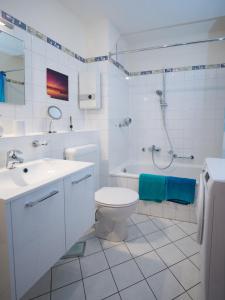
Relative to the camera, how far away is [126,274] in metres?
1.51

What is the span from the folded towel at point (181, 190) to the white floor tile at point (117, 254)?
83cm

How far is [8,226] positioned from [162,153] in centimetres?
278

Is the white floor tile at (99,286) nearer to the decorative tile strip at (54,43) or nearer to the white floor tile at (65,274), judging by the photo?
the white floor tile at (65,274)

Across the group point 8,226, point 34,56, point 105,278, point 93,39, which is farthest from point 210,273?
point 93,39

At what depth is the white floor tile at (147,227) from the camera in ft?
6.91

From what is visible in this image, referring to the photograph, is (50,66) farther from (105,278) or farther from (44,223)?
(105,278)

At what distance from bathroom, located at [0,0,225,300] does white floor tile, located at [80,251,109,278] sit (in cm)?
1

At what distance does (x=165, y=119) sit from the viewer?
3.17 m

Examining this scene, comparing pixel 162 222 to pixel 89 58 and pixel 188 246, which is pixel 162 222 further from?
pixel 89 58

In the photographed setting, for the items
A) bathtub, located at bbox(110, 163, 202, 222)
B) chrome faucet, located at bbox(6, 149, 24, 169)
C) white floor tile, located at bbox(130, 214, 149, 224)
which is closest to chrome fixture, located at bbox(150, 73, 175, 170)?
bathtub, located at bbox(110, 163, 202, 222)

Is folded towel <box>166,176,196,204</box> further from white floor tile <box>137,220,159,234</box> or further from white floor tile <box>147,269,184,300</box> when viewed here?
white floor tile <box>147,269,184,300</box>

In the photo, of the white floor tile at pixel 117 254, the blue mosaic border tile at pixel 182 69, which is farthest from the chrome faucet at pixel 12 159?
the blue mosaic border tile at pixel 182 69

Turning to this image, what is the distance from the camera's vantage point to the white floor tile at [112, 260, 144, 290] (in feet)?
4.68

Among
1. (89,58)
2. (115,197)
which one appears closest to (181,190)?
(115,197)
